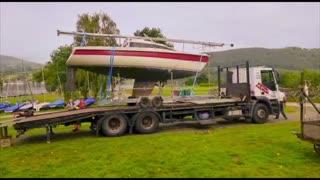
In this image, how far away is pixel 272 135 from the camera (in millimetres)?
11852

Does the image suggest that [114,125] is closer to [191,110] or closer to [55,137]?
[55,137]

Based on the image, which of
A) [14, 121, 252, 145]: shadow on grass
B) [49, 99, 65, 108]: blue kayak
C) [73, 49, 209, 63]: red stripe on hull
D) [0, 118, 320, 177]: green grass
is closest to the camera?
[0, 118, 320, 177]: green grass

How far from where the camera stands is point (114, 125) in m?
13.7

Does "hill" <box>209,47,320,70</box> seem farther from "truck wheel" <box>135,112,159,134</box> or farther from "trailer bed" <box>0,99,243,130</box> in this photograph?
"truck wheel" <box>135,112,159,134</box>

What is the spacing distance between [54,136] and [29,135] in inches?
46.6

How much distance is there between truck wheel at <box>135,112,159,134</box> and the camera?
13867 mm

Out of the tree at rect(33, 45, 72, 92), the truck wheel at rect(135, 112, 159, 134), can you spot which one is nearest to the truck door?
the truck wheel at rect(135, 112, 159, 134)

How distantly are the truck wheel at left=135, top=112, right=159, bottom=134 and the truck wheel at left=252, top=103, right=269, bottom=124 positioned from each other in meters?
4.77

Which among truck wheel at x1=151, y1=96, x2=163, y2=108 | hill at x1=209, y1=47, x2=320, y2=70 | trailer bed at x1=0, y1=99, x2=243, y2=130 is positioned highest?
hill at x1=209, y1=47, x2=320, y2=70

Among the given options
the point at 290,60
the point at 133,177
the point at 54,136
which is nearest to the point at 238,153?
the point at 133,177

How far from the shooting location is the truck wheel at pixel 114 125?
13.4 m

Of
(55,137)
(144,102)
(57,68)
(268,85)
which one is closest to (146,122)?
(144,102)

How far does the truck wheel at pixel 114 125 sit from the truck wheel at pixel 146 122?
1.60ft

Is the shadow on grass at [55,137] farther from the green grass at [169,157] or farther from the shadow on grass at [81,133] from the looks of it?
the green grass at [169,157]
